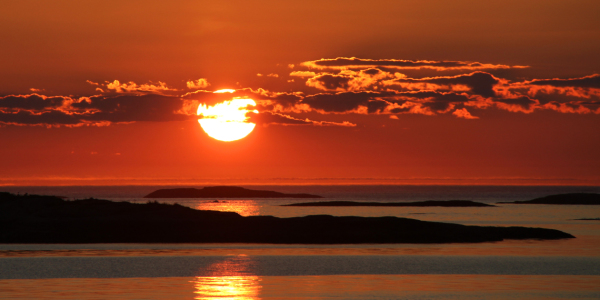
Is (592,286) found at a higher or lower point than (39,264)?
lower

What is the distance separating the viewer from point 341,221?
7738 cm

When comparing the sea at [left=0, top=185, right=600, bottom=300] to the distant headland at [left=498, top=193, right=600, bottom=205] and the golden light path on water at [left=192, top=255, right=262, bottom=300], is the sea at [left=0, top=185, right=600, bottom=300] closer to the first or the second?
the golden light path on water at [left=192, top=255, right=262, bottom=300]

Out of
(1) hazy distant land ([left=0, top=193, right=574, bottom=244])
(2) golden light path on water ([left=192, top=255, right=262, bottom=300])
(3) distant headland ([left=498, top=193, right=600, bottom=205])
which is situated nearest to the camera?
(2) golden light path on water ([left=192, top=255, right=262, bottom=300])

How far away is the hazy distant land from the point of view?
7138 centimetres

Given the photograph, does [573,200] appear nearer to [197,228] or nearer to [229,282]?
[197,228]

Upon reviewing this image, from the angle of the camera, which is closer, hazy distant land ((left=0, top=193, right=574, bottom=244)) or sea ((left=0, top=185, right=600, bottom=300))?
sea ((left=0, top=185, right=600, bottom=300))

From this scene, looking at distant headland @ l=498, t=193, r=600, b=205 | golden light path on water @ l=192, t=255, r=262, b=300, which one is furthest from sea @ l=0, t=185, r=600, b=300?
distant headland @ l=498, t=193, r=600, b=205

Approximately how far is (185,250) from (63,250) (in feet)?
31.5

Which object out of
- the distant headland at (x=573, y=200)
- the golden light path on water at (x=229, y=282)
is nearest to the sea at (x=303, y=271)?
the golden light path on water at (x=229, y=282)

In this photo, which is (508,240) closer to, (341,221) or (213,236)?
(341,221)

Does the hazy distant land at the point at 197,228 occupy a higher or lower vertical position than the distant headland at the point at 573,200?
lower

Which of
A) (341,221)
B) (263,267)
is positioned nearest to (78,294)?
(263,267)

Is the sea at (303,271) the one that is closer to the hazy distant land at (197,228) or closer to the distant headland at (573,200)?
the hazy distant land at (197,228)

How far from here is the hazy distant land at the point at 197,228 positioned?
7138 cm
